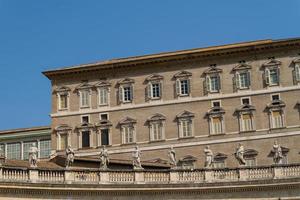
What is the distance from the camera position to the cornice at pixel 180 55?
74.5 metres

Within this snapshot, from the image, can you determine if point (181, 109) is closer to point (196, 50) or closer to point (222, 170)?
point (196, 50)

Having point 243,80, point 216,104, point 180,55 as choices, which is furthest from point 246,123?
point 180,55

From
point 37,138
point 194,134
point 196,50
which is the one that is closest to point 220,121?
point 194,134

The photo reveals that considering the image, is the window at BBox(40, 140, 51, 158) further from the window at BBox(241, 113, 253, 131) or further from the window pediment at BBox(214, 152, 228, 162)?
the window at BBox(241, 113, 253, 131)

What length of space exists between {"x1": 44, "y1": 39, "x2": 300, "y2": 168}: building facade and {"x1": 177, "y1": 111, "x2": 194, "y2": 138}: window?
0.11m

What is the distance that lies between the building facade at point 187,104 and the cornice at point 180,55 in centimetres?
11

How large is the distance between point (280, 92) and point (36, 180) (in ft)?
139

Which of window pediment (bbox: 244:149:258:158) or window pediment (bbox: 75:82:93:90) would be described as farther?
window pediment (bbox: 75:82:93:90)

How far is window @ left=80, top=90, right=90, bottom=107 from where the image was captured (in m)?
78.4

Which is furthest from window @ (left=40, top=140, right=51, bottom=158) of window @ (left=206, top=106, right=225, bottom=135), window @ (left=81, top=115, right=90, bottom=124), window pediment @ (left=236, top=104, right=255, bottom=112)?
window pediment @ (left=236, top=104, right=255, bottom=112)

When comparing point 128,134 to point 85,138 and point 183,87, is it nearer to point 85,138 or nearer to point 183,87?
point 85,138

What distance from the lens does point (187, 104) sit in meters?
75.3

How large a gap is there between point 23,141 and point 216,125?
100ft

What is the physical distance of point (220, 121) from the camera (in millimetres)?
73812
